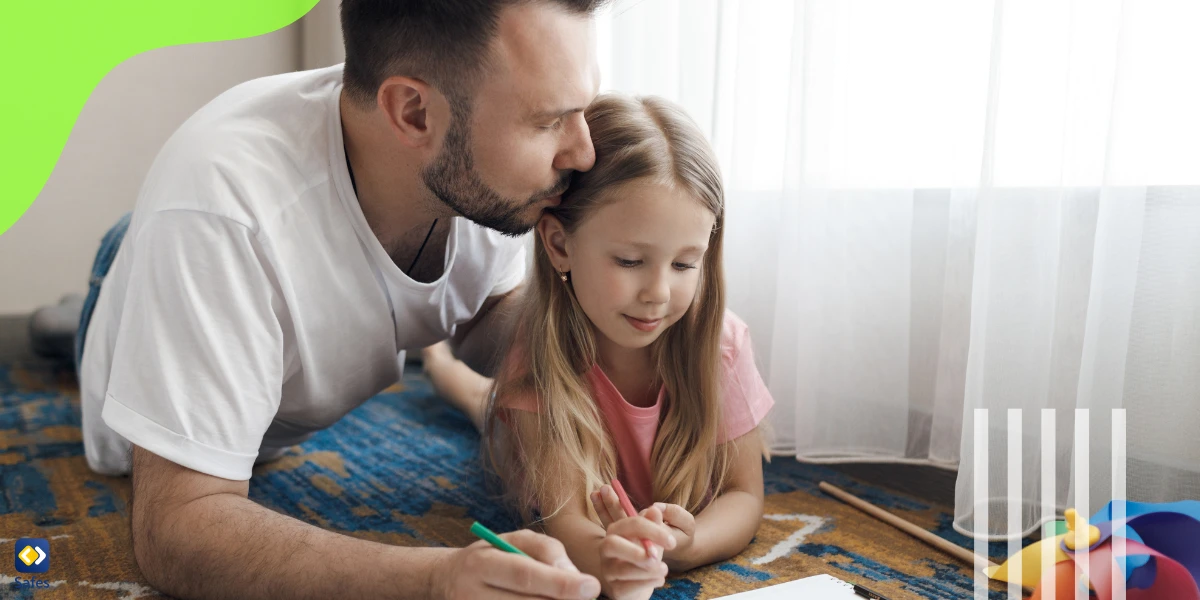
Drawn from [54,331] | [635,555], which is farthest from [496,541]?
[54,331]

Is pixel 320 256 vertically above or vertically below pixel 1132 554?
above

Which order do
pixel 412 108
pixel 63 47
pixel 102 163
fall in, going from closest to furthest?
pixel 412 108, pixel 63 47, pixel 102 163

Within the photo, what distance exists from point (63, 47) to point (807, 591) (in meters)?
2.34

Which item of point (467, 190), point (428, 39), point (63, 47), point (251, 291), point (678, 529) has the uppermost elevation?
point (63, 47)

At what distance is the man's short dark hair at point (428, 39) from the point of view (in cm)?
91

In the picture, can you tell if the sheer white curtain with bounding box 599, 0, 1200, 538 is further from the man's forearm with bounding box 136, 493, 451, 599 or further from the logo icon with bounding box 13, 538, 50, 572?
the logo icon with bounding box 13, 538, 50, 572

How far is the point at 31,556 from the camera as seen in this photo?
3.09ft

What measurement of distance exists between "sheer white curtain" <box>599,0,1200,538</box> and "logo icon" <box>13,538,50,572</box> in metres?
0.96

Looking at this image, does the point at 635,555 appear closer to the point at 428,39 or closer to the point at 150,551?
the point at 150,551

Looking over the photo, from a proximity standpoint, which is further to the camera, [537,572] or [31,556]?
[31,556]

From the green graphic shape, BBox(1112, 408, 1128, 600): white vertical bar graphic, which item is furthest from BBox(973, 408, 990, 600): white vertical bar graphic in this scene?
the green graphic shape

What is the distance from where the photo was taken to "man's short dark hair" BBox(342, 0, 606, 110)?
91cm

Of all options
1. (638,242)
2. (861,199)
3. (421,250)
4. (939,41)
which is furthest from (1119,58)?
(421,250)

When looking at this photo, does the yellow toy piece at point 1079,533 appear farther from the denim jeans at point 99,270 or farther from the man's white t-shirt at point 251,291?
the denim jeans at point 99,270
